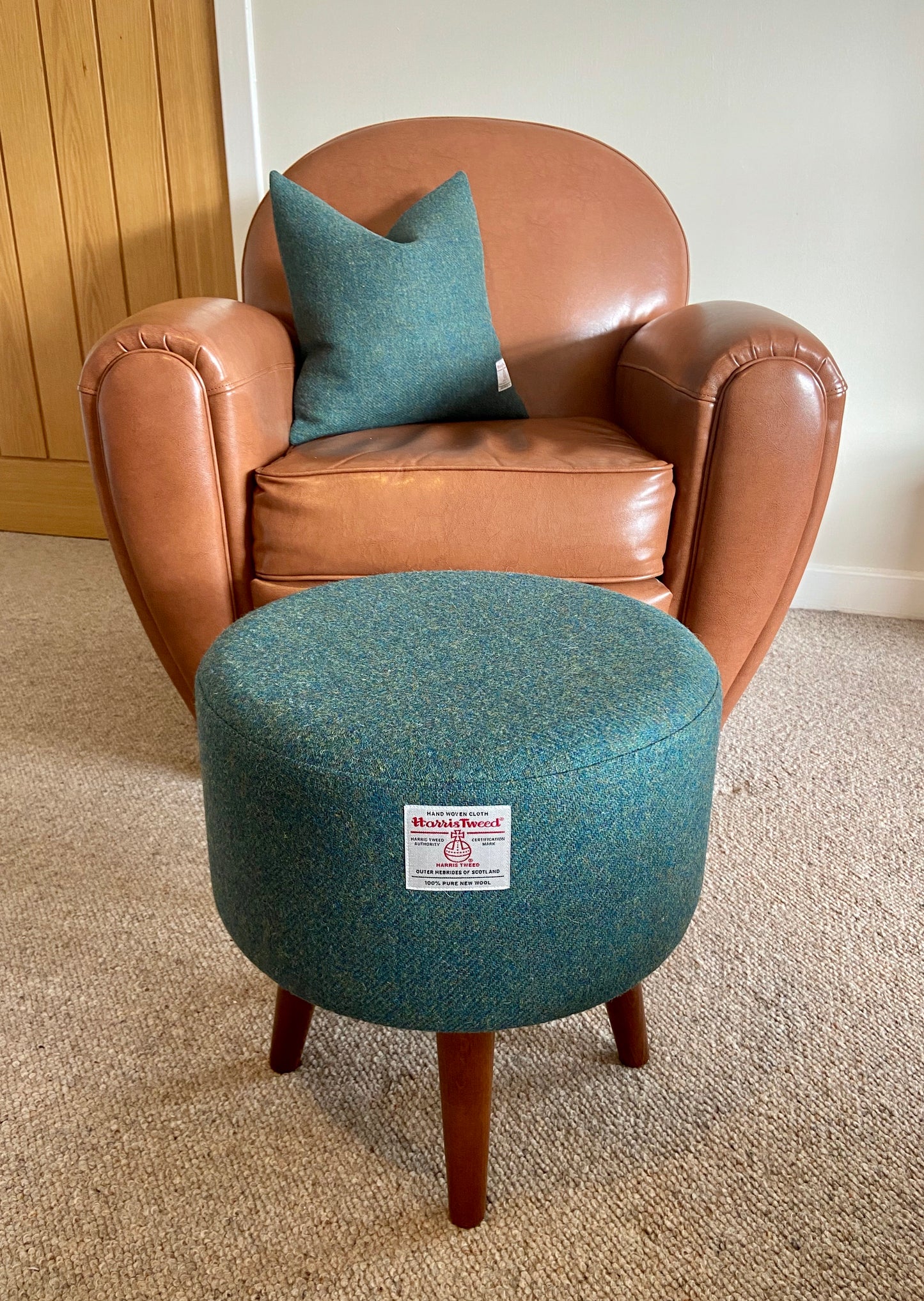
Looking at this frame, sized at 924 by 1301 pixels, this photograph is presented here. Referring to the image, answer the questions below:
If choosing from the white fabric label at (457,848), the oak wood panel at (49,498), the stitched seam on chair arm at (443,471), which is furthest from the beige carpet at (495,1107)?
the oak wood panel at (49,498)

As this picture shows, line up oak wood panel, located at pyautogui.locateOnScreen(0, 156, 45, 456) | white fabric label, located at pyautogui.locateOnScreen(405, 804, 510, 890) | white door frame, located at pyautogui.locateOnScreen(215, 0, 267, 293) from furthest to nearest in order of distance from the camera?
1. oak wood panel, located at pyautogui.locateOnScreen(0, 156, 45, 456)
2. white door frame, located at pyautogui.locateOnScreen(215, 0, 267, 293)
3. white fabric label, located at pyautogui.locateOnScreen(405, 804, 510, 890)

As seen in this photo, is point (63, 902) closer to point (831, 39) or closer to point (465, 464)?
point (465, 464)

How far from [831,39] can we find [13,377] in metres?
2.12

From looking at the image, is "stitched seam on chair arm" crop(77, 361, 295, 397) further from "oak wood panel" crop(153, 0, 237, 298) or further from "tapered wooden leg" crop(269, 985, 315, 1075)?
"oak wood panel" crop(153, 0, 237, 298)

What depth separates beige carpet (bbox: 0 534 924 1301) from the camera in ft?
2.71

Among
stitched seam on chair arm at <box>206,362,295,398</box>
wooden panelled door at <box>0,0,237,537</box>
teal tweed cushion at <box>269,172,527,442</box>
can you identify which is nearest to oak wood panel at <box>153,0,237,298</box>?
wooden panelled door at <box>0,0,237,537</box>

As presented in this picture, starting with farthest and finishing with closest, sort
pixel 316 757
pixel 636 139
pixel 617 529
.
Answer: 1. pixel 636 139
2. pixel 617 529
3. pixel 316 757

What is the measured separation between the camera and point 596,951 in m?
0.77

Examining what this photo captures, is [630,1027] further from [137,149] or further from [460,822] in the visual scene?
[137,149]

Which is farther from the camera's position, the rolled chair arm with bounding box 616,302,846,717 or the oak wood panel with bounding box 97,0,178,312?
the oak wood panel with bounding box 97,0,178,312

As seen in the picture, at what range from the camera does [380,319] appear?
1616 millimetres

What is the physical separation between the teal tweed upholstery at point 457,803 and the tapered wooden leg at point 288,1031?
0.50 feet

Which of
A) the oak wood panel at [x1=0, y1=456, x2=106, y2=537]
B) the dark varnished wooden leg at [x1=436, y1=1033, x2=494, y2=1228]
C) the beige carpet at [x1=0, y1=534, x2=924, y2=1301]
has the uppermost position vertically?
the dark varnished wooden leg at [x1=436, y1=1033, x2=494, y2=1228]

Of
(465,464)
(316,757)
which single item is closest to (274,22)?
(465,464)
